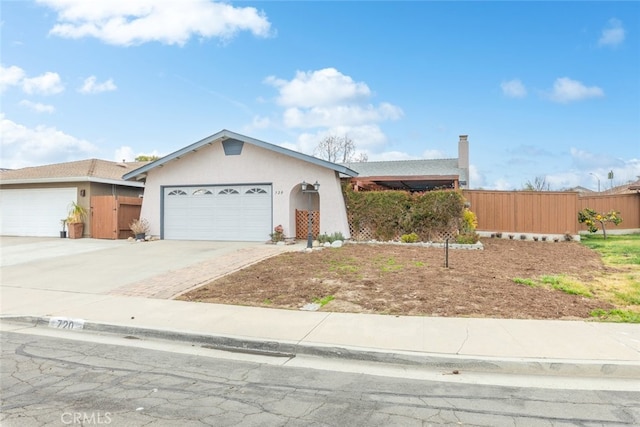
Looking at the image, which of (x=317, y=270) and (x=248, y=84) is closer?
(x=317, y=270)

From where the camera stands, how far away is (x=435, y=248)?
47.0 ft

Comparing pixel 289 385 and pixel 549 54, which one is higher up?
pixel 549 54

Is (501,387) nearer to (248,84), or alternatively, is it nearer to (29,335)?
(29,335)

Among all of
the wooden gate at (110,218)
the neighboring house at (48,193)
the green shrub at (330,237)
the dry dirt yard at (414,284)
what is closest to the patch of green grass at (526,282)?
the dry dirt yard at (414,284)

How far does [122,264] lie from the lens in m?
11.8

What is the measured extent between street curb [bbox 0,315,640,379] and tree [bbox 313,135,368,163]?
39.5m

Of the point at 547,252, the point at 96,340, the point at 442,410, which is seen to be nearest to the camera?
the point at 442,410

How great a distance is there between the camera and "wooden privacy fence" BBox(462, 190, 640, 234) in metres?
17.8

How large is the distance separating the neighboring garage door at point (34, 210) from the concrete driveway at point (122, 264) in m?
2.29

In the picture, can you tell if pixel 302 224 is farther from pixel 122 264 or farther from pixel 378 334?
pixel 378 334

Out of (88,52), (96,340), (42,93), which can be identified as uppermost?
(88,52)

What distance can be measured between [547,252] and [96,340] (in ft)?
45.3

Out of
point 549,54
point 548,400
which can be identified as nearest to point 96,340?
point 548,400

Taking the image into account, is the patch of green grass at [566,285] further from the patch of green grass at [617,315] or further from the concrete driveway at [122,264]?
the concrete driveway at [122,264]
